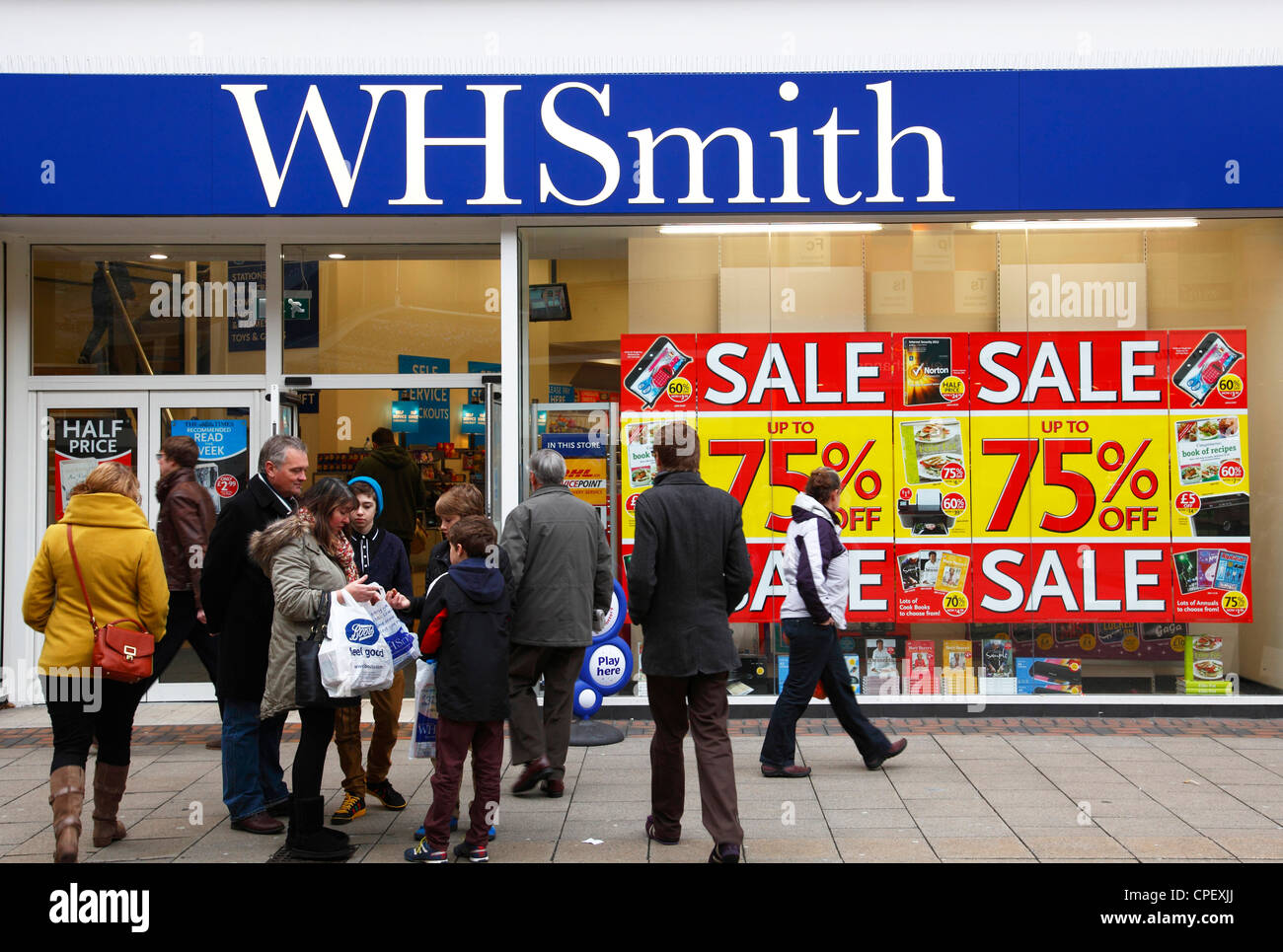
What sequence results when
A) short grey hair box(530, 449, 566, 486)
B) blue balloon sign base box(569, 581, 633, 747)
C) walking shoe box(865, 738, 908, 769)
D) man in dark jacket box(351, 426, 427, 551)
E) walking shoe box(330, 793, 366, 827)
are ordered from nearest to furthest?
walking shoe box(330, 793, 366, 827)
short grey hair box(530, 449, 566, 486)
walking shoe box(865, 738, 908, 769)
blue balloon sign base box(569, 581, 633, 747)
man in dark jacket box(351, 426, 427, 551)

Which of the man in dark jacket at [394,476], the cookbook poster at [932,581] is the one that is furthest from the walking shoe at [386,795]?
the cookbook poster at [932,581]

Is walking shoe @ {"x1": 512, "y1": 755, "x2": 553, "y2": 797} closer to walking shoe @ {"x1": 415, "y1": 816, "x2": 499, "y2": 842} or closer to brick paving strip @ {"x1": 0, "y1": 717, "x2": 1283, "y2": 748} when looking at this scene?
walking shoe @ {"x1": 415, "y1": 816, "x2": 499, "y2": 842}

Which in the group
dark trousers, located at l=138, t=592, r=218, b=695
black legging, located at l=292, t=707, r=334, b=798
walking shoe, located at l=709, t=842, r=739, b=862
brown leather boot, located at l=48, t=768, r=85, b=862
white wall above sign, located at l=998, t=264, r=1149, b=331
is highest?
white wall above sign, located at l=998, t=264, r=1149, b=331

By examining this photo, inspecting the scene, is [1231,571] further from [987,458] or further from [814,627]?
[814,627]

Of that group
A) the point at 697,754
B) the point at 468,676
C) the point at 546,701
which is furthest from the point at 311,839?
the point at 697,754

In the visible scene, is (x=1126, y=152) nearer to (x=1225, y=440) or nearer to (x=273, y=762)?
(x=1225, y=440)

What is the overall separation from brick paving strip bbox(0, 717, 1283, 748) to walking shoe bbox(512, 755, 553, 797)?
1.64 metres

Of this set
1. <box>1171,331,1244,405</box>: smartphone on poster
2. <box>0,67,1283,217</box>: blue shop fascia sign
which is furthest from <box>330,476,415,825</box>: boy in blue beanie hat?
<box>1171,331,1244,405</box>: smartphone on poster

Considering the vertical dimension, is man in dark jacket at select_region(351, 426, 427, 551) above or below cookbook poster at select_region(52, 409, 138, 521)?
below

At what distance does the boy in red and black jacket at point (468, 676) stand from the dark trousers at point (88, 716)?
1.62 m

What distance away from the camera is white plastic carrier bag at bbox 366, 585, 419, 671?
208 inches

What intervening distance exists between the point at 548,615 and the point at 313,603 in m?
1.37

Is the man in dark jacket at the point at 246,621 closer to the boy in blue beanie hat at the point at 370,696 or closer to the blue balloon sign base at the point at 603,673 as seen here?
the boy in blue beanie hat at the point at 370,696

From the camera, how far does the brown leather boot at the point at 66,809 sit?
5211 millimetres
